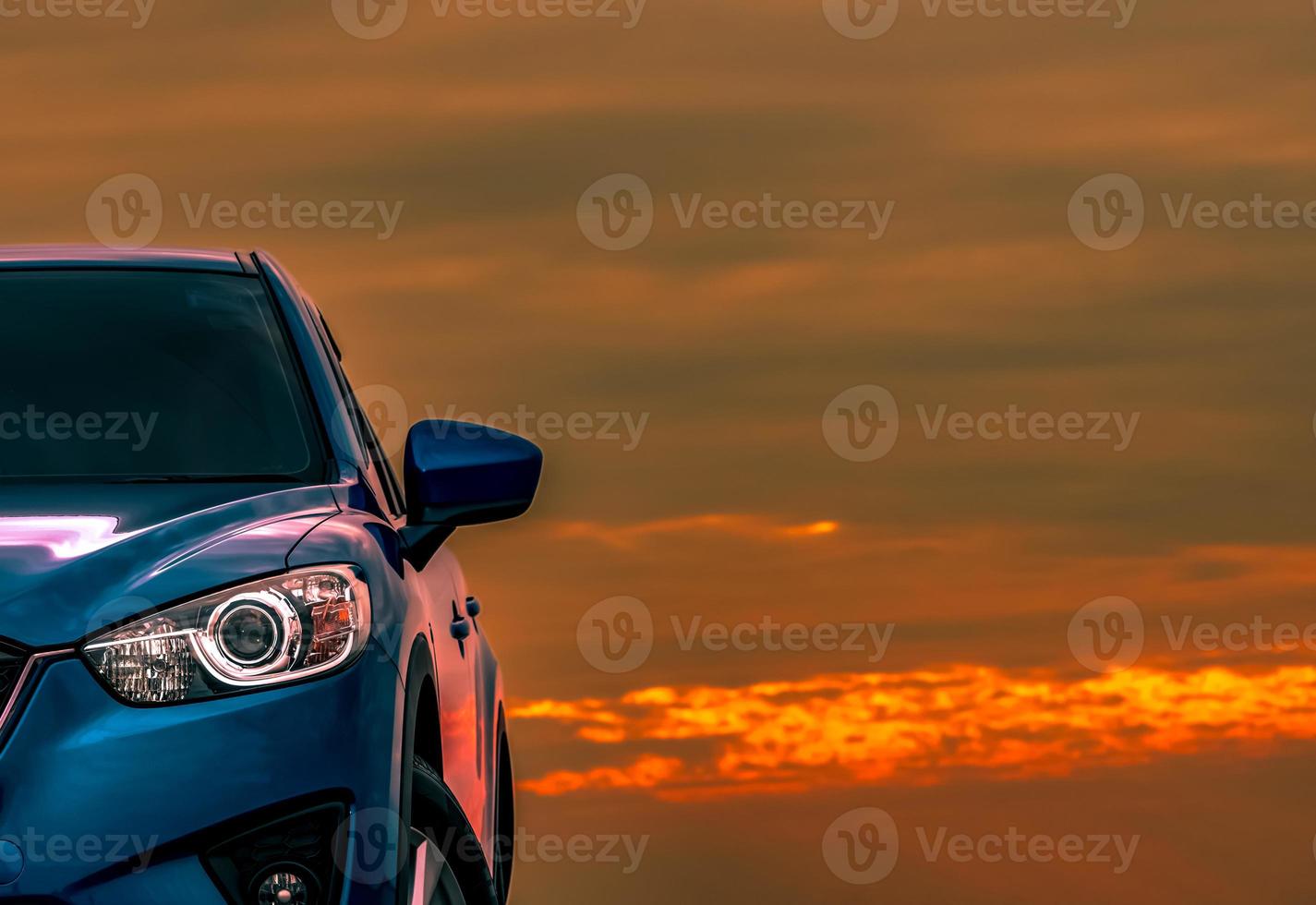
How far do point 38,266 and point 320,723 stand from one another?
2.18 meters

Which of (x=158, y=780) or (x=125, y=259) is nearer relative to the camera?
(x=158, y=780)

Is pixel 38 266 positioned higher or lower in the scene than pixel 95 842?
higher

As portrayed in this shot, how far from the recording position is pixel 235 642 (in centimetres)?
320

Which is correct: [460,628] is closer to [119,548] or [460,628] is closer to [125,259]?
[125,259]

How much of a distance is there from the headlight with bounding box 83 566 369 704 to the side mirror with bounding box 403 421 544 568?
0.80 meters

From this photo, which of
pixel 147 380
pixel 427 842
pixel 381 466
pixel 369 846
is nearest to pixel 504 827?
pixel 381 466

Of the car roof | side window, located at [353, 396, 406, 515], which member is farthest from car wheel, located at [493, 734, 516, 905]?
the car roof

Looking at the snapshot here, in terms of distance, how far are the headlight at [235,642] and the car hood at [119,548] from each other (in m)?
0.04

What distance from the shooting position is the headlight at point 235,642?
10.3 ft

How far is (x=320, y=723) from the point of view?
3186 mm

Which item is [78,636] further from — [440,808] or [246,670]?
[440,808]

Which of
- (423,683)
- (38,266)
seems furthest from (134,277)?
(423,683)

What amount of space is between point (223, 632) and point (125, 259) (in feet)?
6.65
